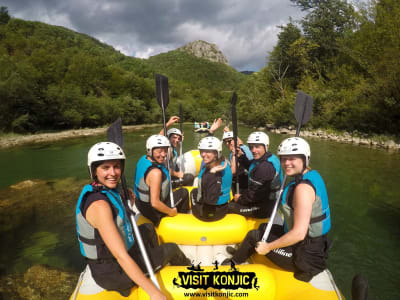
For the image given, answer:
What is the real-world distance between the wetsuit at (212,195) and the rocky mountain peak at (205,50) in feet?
534

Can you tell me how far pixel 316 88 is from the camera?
24.0 m

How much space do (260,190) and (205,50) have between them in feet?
559

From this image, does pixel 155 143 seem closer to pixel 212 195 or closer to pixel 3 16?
pixel 212 195

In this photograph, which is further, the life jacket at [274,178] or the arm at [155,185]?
the life jacket at [274,178]

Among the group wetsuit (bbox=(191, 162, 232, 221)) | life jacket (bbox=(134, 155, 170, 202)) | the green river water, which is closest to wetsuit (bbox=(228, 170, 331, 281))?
wetsuit (bbox=(191, 162, 232, 221))

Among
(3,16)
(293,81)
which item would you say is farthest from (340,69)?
(3,16)

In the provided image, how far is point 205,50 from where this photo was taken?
158 meters

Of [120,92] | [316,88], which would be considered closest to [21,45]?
[120,92]

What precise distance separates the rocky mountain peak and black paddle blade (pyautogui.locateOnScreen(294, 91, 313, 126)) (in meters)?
161

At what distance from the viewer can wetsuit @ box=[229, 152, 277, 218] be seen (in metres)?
3.53

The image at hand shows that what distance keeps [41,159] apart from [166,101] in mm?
12419

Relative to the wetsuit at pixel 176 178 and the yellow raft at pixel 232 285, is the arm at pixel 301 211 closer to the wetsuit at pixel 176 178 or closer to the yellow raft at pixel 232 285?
the yellow raft at pixel 232 285

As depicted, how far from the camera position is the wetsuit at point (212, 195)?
3.28 m

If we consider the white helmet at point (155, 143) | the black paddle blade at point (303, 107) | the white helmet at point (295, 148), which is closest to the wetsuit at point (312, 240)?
the white helmet at point (295, 148)
